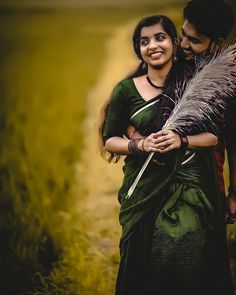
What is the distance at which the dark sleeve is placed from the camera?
312 cm

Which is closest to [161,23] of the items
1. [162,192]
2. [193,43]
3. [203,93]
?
[193,43]

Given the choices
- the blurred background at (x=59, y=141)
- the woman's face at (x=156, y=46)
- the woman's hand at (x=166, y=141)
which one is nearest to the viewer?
the woman's hand at (x=166, y=141)

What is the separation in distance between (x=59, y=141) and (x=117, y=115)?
50.2 inches

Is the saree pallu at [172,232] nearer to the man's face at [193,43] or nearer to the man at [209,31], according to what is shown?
the man at [209,31]

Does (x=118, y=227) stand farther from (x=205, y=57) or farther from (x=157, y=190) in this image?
(x=205, y=57)

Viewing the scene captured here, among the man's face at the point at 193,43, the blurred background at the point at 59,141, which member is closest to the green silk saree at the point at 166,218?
the man's face at the point at 193,43

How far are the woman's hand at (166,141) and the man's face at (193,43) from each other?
1.38 feet

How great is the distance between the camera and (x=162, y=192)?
3.05 metres

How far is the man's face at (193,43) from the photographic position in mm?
3129

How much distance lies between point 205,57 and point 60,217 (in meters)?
1.42

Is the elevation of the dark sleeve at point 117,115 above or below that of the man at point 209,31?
below

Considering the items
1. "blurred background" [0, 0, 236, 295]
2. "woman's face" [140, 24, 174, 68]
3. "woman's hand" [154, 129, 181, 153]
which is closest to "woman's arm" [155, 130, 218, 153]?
"woman's hand" [154, 129, 181, 153]

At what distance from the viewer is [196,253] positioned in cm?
301

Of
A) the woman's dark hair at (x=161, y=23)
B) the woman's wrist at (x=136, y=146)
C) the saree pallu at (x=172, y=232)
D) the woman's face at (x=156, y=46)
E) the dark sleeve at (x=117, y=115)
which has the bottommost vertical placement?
the saree pallu at (x=172, y=232)
